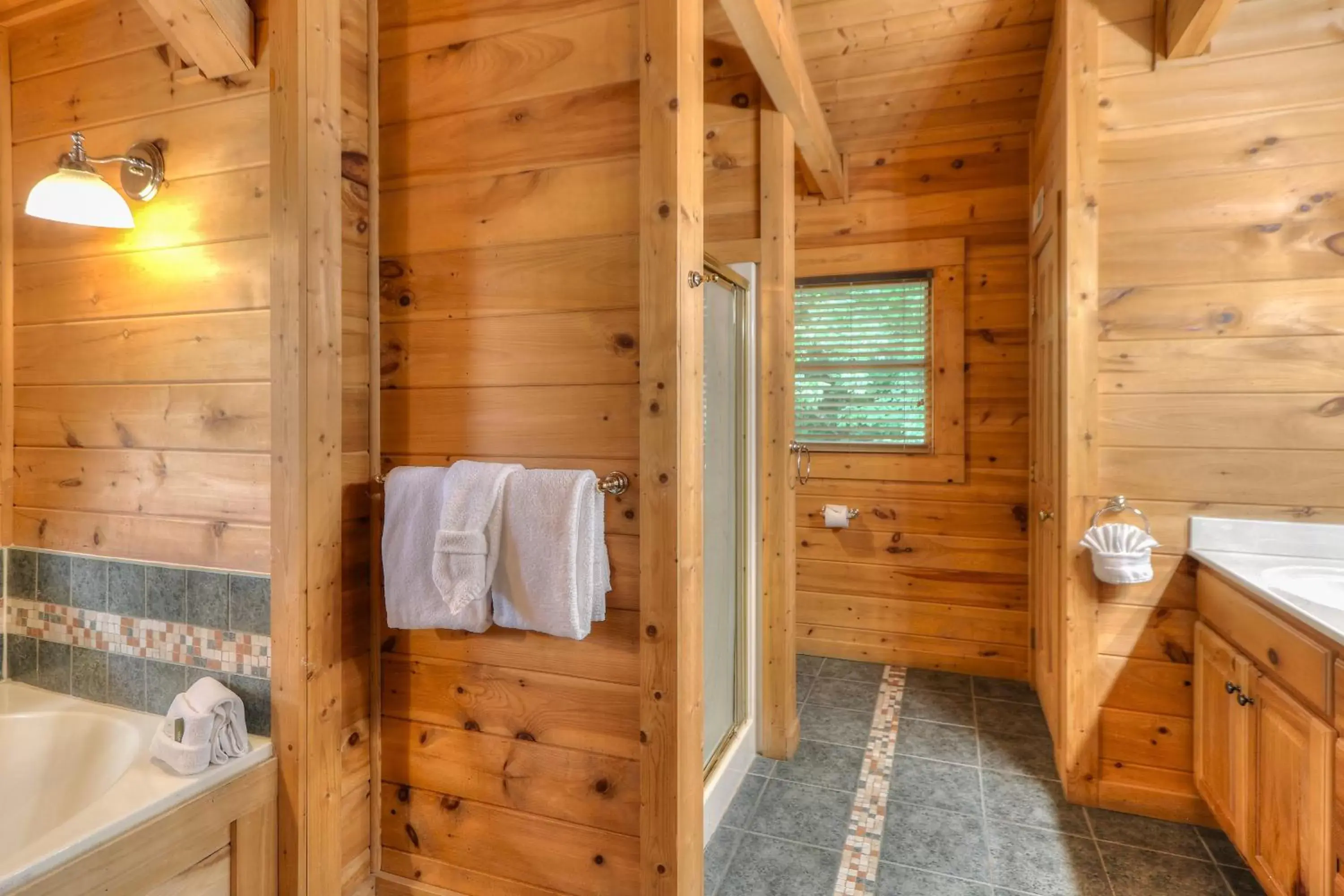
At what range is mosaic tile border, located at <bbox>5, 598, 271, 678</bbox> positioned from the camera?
1511 mm

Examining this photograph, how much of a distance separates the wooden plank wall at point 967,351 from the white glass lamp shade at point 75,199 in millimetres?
2469

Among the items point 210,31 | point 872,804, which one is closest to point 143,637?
point 210,31

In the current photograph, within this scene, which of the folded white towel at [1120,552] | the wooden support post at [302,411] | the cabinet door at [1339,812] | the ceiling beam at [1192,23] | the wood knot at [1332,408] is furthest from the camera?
the folded white towel at [1120,552]

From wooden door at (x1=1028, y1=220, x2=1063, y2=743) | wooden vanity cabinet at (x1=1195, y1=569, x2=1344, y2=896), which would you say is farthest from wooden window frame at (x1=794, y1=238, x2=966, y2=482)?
wooden vanity cabinet at (x1=1195, y1=569, x2=1344, y2=896)

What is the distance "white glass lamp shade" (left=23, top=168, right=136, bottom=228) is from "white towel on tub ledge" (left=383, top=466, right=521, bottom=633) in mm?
848

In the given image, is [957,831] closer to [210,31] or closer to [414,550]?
[414,550]

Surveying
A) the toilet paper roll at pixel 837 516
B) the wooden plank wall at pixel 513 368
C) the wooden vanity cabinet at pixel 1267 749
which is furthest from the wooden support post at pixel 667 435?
the toilet paper roll at pixel 837 516

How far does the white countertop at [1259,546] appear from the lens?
6.25 feet

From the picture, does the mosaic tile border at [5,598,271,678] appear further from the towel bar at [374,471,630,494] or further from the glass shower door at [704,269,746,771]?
the glass shower door at [704,269,746,771]

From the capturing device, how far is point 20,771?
1.62 metres

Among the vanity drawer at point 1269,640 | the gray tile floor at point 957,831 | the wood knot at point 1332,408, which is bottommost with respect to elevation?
the gray tile floor at point 957,831

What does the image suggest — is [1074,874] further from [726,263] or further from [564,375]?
[726,263]

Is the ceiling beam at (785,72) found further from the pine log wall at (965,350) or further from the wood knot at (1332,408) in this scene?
the wood knot at (1332,408)

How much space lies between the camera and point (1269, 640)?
1626 mm
